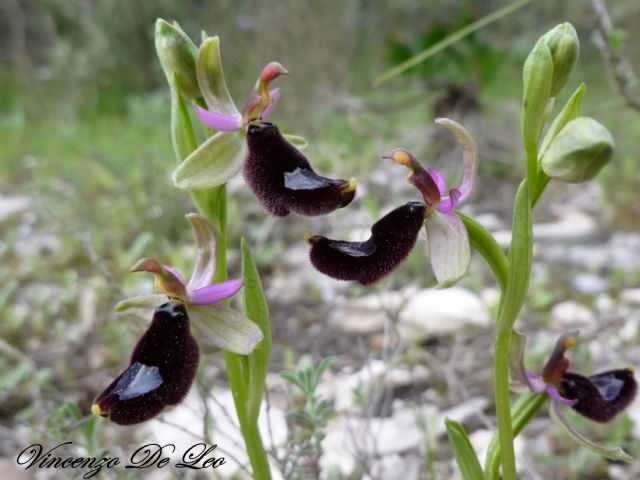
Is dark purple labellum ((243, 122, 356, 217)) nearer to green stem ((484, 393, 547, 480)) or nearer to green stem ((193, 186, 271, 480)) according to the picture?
green stem ((193, 186, 271, 480))

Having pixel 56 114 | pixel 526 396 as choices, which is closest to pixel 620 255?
pixel 526 396

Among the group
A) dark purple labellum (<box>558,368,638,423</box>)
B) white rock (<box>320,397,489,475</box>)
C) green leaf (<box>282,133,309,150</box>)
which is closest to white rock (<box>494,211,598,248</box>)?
white rock (<box>320,397,489,475</box>)

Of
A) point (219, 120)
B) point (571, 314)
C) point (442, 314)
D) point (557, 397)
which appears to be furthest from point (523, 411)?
point (571, 314)

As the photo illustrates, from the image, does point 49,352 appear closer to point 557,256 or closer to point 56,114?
point 557,256

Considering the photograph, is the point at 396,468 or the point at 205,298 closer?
the point at 205,298

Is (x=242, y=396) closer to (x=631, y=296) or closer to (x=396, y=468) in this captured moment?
(x=396, y=468)

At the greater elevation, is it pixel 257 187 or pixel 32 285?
pixel 257 187

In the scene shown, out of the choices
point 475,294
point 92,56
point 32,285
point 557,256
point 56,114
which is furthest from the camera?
point 92,56
